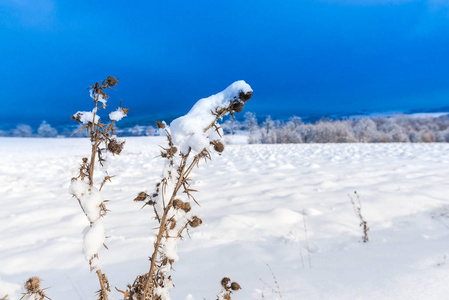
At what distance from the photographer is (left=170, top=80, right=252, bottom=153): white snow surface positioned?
735 millimetres

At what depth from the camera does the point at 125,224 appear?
10.5 feet

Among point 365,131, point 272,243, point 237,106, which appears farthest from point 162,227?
point 365,131

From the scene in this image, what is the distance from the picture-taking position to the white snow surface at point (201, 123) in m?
0.74

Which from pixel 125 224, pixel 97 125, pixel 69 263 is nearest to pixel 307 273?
pixel 97 125

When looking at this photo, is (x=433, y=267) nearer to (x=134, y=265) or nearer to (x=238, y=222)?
(x=238, y=222)

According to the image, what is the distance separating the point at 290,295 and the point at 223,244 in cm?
102

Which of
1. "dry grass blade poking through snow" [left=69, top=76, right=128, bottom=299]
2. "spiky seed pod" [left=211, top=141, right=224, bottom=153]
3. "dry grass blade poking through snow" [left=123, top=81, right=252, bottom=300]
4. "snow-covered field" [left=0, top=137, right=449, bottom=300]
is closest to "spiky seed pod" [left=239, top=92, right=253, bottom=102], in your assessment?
"dry grass blade poking through snow" [left=123, top=81, right=252, bottom=300]

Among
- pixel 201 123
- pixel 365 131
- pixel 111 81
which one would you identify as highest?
pixel 365 131

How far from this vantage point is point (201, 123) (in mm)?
783

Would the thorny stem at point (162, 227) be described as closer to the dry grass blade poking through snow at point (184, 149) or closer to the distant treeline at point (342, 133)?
the dry grass blade poking through snow at point (184, 149)

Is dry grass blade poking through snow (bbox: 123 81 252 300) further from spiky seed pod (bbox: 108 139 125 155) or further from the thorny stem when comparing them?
spiky seed pod (bbox: 108 139 125 155)

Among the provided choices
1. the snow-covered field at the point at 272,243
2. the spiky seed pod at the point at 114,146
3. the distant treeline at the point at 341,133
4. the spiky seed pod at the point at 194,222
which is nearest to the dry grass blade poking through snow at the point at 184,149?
the spiky seed pod at the point at 194,222

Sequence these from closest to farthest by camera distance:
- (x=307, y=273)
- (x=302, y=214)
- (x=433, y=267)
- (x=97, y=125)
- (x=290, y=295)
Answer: (x=97, y=125), (x=290, y=295), (x=433, y=267), (x=307, y=273), (x=302, y=214)

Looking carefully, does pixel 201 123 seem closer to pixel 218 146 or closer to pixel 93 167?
pixel 218 146
